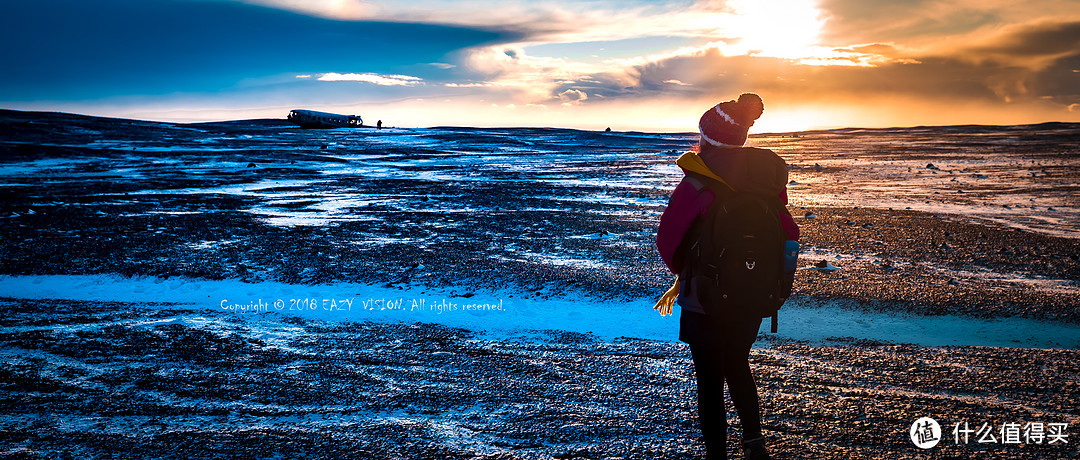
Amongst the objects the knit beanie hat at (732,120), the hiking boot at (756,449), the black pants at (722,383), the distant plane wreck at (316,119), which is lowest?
the hiking boot at (756,449)

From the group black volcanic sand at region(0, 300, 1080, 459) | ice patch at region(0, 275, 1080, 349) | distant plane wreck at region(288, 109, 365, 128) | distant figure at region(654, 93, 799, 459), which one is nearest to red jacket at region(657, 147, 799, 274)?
distant figure at region(654, 93, 799, 459)

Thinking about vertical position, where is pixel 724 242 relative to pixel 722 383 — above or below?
above

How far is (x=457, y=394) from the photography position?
396 cm

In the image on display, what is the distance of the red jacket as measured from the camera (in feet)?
8.66

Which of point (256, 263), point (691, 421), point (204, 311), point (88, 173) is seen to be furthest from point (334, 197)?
point (691, 421)

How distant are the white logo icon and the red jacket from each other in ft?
5.46

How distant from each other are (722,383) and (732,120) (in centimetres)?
114

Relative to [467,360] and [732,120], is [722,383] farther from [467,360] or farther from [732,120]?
[467,360]

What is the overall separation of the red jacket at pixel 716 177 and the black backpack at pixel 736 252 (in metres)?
0.03

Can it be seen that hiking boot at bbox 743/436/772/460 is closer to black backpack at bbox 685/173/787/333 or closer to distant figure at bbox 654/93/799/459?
distant figure at bbox 654/93/799/459

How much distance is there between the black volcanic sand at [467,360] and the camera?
3.42m

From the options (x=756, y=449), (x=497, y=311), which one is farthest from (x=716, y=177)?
(x=497, y=311)

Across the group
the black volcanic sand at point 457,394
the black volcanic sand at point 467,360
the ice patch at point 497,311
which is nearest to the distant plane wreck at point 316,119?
the black volcanic sand at point 467,360

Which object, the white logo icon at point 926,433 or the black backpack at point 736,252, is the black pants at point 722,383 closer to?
the black backpack at point 736,252
